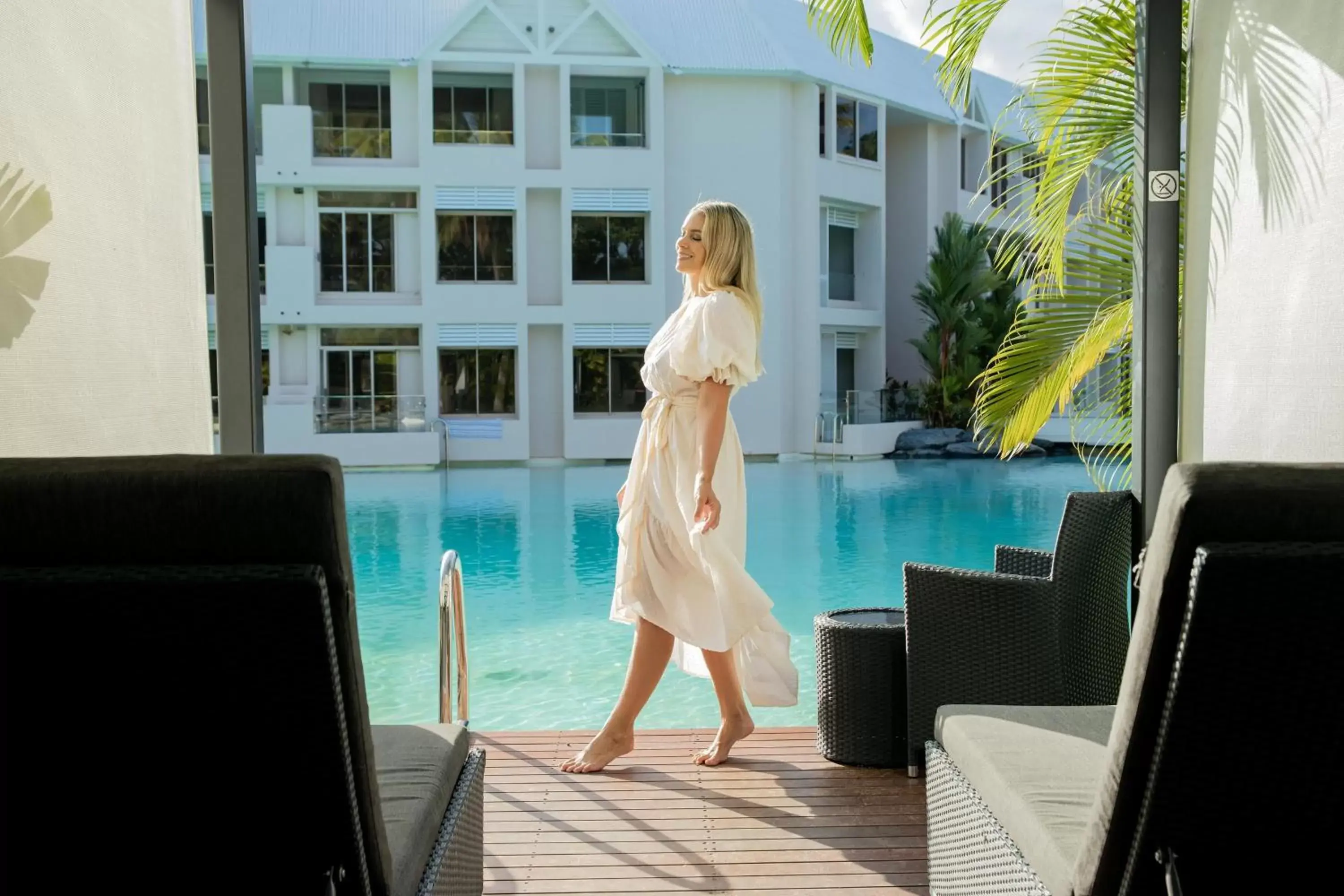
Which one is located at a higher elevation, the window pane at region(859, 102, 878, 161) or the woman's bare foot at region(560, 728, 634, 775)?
the window pane at region(859, 102, 878, 161)

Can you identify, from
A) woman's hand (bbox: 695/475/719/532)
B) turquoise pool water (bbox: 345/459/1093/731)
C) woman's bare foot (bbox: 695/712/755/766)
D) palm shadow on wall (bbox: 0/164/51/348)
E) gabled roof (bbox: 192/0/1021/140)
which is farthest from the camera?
gabled roof (bbox: 192/0/1021/140)

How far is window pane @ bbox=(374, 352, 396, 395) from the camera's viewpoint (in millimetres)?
22594

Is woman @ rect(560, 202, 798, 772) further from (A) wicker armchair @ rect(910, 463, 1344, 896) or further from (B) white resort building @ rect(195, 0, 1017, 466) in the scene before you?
(B) white resort building @ rect(195, 0, 1017, 466)

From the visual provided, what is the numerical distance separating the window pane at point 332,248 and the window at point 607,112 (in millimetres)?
4304

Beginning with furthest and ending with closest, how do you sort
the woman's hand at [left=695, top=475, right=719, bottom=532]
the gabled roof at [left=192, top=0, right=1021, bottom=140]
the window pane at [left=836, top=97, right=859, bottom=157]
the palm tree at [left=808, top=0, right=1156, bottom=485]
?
the window pane at [left=836, top=97, right=859, bottom=157]
the gabled roof at [left=192, top=0, right=1021, bottom=140]
the palm tree at [left=808, top=0, right=1156, bottom=485]
the woman's hand at [left=695, top=475, right=719, bottom=532]

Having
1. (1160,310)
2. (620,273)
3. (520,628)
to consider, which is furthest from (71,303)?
(620,273)

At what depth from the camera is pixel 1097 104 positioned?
15.4 ft

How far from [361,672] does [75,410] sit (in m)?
1.53

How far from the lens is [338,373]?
22.6 m

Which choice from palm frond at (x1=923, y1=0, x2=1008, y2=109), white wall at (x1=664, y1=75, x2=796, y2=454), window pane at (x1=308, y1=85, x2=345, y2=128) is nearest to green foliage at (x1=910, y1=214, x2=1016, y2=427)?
white wall at (x1=664, y1=75, x2=796, y2=454)

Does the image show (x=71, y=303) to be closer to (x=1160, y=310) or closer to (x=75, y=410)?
(x=75, y=410)

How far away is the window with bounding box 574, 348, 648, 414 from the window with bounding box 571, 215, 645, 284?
1250 millimetres

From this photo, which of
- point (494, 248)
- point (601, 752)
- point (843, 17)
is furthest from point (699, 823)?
point (494, 248)

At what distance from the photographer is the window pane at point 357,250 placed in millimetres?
22312
